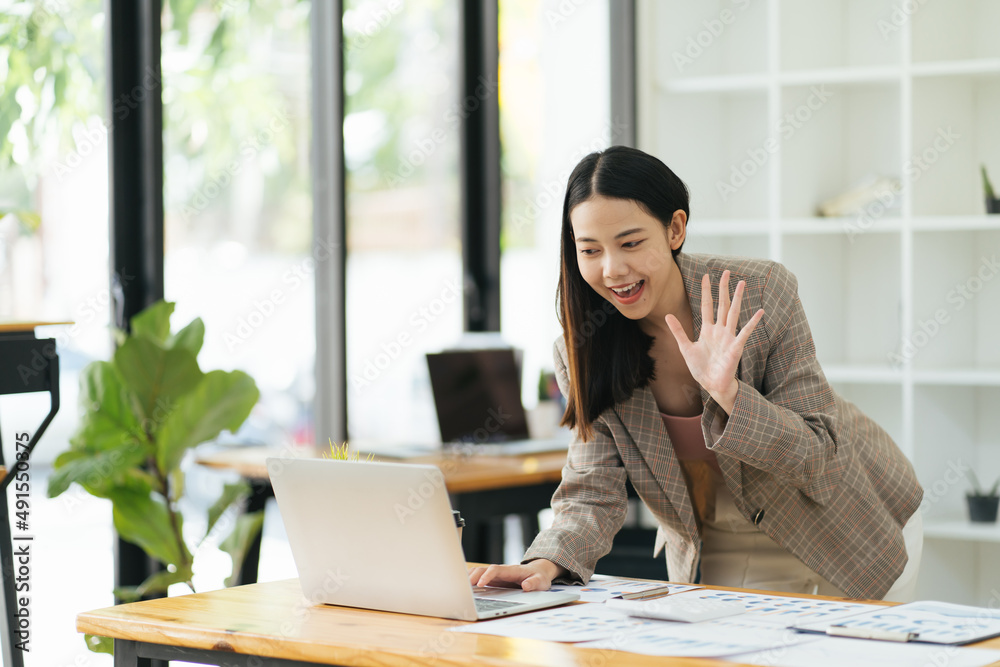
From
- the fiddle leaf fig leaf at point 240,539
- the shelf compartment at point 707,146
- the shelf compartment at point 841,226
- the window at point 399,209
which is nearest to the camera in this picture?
the fiddle leaf fig leaf at point 240,539

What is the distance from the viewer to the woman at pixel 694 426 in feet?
6.13

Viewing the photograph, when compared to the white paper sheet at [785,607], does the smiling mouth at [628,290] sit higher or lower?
higher

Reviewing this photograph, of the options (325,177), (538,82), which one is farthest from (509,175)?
(325,177)

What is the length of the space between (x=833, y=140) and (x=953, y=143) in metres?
0.39

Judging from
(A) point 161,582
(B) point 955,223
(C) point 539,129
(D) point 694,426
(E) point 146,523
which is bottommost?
(A) point 161,582

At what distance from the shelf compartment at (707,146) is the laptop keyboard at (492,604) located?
8.32 feet

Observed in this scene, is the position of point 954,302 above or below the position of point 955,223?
below

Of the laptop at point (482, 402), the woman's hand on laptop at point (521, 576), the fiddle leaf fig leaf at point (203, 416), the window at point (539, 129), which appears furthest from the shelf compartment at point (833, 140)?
the woman's hand on laptop at point (521, 576)

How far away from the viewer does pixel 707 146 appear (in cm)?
407

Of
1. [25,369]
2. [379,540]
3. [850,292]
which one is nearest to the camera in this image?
[379,540]

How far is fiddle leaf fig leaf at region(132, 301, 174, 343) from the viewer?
2.86 m

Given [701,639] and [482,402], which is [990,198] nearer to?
[482,402]

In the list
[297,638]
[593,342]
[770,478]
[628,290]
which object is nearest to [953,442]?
[770,478]

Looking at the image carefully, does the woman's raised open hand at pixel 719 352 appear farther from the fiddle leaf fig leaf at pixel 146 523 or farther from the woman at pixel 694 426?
the fiddle leaf fig leaf at pixel 146 523
